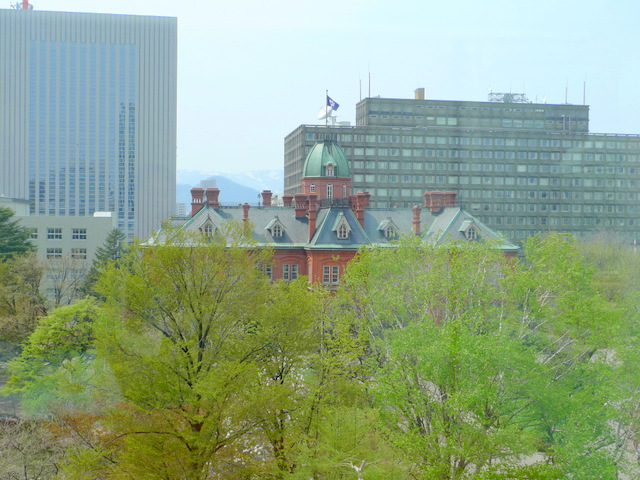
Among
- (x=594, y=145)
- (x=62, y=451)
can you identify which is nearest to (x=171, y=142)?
(x=594, y=145)

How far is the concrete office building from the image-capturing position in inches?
4397

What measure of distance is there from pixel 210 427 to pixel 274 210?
156 feet

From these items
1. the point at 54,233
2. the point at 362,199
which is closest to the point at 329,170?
the point at 362,199

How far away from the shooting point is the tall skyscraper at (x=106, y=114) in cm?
15238

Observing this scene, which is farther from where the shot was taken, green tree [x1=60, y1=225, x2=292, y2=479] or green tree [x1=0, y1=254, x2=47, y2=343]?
green tree [x1=0, y1=254, x2=47, y2=343]

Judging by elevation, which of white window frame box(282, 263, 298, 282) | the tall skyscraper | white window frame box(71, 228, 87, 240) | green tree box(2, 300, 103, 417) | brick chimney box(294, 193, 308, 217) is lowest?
green tree box(2, 300, 103, 417)

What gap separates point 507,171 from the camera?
376ft

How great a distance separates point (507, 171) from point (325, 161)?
163ft

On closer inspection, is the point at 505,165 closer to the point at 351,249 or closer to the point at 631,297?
the point at 351,249

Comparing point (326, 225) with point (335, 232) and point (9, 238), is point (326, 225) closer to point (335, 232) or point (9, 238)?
point (335, 232)

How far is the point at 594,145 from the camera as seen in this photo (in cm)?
11412

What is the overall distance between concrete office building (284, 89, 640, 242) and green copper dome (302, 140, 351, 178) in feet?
115

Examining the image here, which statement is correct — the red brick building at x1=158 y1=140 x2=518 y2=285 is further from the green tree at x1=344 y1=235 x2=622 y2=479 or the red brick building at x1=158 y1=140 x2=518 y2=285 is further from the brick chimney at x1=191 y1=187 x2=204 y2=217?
the green tree at x1=344 y1=235 x2=622 y2=479

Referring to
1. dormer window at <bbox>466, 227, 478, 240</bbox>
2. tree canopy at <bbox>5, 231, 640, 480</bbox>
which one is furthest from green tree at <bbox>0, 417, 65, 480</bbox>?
dormer window at <bbox>466, 227, 478, 240</bbox>
